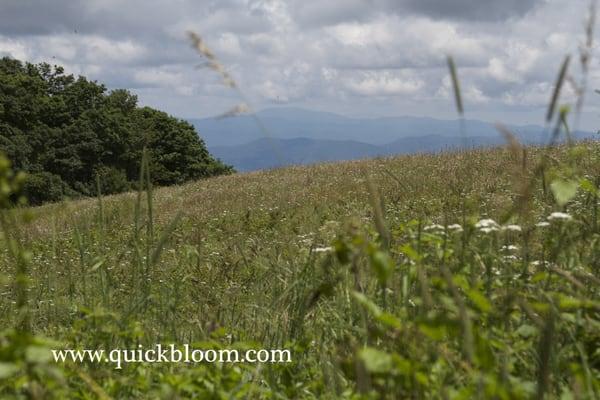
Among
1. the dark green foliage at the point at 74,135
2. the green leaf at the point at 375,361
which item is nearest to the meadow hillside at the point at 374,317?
the green leaf at the point at 375,361

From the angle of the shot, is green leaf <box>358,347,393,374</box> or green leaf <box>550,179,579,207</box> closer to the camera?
green leaf <box>358,347,393,374</box>

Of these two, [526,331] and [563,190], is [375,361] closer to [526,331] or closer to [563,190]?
[526,331]

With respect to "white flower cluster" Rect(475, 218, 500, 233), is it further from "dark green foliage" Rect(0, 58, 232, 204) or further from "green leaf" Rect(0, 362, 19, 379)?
"dark green foliage" Rect(0, 58, 232, 204)

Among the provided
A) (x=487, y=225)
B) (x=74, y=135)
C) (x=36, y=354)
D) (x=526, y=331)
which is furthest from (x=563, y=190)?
(x=74, y=135)

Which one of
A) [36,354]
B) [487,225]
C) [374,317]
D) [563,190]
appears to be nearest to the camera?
[36,354]

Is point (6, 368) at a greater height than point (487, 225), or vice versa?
point (487, 225)

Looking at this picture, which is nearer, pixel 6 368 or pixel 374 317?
pixel 6 368

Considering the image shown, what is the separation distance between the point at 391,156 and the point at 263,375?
1885 centimetres

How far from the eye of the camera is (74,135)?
198ft

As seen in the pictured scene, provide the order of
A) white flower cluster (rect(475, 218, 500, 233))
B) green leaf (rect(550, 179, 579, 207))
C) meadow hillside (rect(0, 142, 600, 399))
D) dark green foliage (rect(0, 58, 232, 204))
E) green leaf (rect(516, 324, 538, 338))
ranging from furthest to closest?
dark green foliage (rect(0, 58, 232, 204)), white flower cluster (rect(475, 218, 500, 233)), green leaf (rect(516, 324, 538, 338)), green leaf (rect(550, 179, 579, 207)), meadow hillside (rect(0, 142, 600, 399))

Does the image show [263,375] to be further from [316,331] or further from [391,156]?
[391,156]

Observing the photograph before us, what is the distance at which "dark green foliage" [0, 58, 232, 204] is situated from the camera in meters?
54.9

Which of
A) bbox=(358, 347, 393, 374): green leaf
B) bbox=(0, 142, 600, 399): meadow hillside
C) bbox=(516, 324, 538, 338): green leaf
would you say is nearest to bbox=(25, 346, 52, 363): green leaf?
bbox=(0, 142, 600, 399): meadow hillside

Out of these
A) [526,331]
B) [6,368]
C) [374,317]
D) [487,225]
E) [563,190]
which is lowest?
[374,317]
